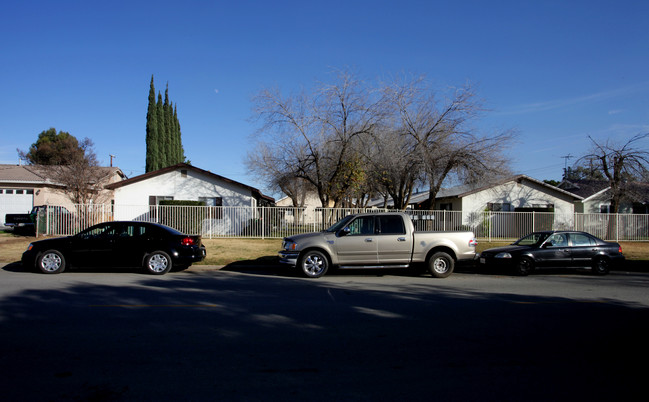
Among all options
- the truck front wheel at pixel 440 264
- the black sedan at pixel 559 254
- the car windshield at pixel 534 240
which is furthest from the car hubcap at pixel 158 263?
the car windshield at pixel 534 240

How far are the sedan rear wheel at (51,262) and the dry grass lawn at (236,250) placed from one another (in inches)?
141

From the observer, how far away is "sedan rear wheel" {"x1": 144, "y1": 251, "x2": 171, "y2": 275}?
11.8 meters

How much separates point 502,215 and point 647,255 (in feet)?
21.2

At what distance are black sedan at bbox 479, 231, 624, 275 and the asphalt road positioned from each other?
2.64 meters

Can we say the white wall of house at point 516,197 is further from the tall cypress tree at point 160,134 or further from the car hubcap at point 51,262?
the tall cypress tree at point 160,134

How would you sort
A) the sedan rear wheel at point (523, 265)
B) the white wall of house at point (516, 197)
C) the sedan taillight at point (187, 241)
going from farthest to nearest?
the white wall of house at point (516, 197) → the sedan rear wheel at point (523, 265) → the sedan taillight at point (187, 241)

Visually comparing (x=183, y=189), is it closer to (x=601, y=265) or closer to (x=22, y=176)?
(x=22, y=176)

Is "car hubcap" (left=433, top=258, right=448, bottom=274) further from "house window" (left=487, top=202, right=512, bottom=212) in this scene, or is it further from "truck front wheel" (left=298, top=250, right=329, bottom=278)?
"house window" (left=487, top=202, right=512, bottom=212)

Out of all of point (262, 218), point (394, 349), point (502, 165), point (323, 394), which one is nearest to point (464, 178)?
point (502, 165)

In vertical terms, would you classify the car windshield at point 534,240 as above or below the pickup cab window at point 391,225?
below

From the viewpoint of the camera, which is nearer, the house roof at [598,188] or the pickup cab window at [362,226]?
the pickup cab window at [362,226]

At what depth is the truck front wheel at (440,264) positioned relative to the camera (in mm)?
11875

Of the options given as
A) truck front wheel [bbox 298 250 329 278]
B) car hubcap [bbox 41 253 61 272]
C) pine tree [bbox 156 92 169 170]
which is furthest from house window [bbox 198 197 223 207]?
pine tree [bbox 156 92 169 170]

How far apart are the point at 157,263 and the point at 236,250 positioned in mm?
5055
